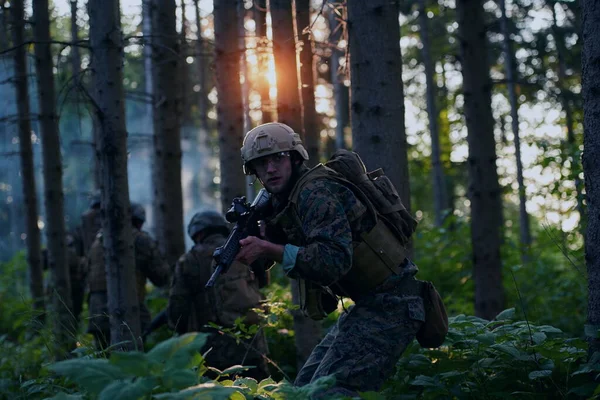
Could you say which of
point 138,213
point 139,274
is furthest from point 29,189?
point 139,274

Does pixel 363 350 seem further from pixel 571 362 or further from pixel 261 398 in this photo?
pixel 571 362

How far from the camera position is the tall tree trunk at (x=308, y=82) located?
369 inches

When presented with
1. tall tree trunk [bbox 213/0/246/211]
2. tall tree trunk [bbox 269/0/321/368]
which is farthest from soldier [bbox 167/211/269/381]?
tall tree trunk [bbox 213/0/246/211]

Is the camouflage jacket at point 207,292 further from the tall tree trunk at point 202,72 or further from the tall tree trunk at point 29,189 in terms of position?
the tall tree trunk at point 29,189

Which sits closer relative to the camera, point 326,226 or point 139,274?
point 326,226

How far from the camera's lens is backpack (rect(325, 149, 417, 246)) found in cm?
515

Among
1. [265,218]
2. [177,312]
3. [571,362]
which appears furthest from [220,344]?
[571,362]

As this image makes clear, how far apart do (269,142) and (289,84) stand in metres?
3.29

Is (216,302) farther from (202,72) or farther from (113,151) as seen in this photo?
(202,72)

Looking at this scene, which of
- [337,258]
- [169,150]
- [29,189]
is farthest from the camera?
[29,189]

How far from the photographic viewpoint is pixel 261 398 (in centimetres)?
464

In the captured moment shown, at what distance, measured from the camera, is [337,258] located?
4734 mm

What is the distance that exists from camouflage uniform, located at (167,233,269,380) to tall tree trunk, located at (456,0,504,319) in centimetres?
352

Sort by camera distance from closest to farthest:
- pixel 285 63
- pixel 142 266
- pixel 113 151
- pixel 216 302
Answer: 1. pixel 113 151
2. pixel 216 302
3. pixel 285 63
4. pixel 142 266
